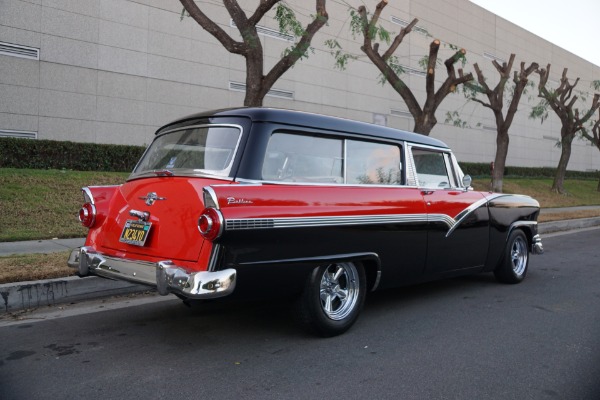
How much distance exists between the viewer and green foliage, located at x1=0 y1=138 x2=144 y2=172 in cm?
1188

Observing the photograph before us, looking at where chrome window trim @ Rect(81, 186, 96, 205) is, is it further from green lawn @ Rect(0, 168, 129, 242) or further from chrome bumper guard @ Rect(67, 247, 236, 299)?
green lawn @ Rect(0, 168, 129, 242)

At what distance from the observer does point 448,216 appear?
555 centimetres

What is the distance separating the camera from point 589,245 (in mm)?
11070

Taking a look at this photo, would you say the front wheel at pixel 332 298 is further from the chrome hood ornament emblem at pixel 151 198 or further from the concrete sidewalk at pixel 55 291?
the concrete sidewalk at pixel 55 291

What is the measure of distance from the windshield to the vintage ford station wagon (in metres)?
0.01

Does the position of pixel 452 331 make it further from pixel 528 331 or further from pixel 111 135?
pixel 111 135

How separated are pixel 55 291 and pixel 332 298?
9.52ft

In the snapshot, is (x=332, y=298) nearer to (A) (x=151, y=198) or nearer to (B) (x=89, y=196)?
(A) (x=151, y=198)

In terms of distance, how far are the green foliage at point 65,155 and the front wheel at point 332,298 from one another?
10.0m

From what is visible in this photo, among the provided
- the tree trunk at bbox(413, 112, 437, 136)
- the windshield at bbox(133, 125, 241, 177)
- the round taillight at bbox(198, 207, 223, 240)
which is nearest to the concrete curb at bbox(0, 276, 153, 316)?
the windshield at bbox(133, 125, 241, 177)

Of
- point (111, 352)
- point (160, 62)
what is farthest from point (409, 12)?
point (111, 352)

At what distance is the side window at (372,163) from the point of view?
15.9 ft

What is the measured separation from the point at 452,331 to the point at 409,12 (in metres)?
24.7

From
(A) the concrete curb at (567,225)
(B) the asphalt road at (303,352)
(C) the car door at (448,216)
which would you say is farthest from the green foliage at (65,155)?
(A) the concrete curb at (567,225)
